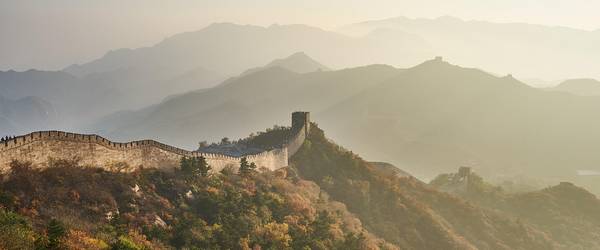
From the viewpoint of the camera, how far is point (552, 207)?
10662 centimetres

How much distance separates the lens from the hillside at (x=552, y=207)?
96.4 metres

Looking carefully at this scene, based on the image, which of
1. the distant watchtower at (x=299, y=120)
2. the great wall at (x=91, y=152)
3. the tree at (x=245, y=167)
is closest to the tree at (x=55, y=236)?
the great wall at (x=91, y=152)

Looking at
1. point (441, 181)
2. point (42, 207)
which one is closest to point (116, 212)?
point (42, 207)

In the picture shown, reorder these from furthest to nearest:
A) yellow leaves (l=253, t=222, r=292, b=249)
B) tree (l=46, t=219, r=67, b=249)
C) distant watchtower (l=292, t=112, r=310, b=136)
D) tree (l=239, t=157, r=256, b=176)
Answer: distant watchtower (l=292, t=112, r=310, b=136) < tree (l=239, t=157, r=256, b=176) < yellow leaves (l=253, t=222, r=292, b=249) < tree (l=46, t=219, r=67, b=249)

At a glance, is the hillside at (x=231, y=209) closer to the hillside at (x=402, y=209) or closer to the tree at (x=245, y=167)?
the hillside at (x=402, y=209)

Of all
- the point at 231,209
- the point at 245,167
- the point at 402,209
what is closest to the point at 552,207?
the point at 402,209

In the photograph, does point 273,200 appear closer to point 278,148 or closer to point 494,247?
point 278,148

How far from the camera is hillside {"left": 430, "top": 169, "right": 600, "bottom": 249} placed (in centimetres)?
9638

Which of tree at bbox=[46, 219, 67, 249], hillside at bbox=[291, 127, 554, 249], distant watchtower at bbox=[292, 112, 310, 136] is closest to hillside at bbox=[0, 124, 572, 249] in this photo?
tree at bbox=[46, 219, 67, 249]

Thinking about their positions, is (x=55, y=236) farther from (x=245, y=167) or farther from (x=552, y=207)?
(x=552, y=207)

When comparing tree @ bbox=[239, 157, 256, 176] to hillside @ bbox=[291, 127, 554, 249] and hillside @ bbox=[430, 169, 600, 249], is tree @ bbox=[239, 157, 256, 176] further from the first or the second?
hillside @ bbox=[430, 169, 600, 249]

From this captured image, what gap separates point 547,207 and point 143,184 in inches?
3790

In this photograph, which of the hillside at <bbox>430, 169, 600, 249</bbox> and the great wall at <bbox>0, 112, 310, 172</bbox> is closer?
the great wall at <bbox>0, 112, 310, 172</bbox>

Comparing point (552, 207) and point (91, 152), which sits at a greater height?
point (91, 152)
